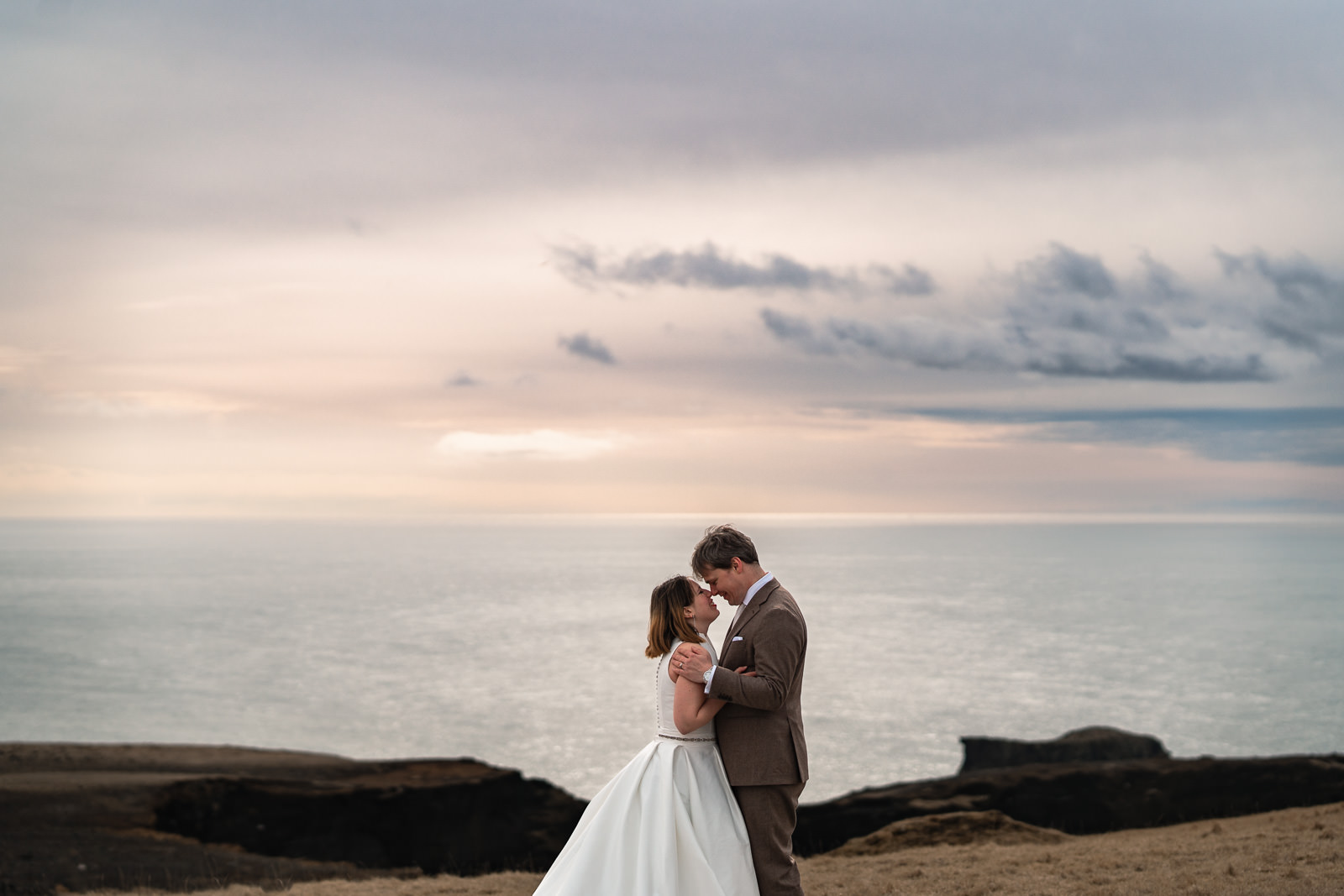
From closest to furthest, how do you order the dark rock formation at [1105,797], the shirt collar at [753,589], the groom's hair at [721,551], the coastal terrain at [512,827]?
the groom's hair at [721,551], the shirt collar at [753,589], the coastal terrain at [512,827], the dark rock formation at [1105,797]

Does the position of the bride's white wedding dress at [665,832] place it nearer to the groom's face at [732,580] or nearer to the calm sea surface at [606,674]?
the groom's face at [732,580]

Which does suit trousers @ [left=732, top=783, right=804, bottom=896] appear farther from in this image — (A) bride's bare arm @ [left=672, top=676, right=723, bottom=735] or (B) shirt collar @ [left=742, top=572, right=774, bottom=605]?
(B) shirt collar @ [left=742, top=572, right=774, bottom=605]

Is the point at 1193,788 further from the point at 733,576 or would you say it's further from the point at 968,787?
the point at 733,576

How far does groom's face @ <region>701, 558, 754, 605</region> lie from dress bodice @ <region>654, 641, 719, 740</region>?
31 cm

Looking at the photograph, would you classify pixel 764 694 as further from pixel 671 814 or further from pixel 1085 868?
pixel 1085 868

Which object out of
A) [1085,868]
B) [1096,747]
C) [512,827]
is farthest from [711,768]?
[1096,747]

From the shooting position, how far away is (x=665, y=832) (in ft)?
19.6

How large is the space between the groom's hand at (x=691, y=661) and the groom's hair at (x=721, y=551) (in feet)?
1.45

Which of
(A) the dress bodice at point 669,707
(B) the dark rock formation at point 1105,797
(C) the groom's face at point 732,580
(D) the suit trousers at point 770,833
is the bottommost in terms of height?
(B) the dark rock formation at point 1105,797

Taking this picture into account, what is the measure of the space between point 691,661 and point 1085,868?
7708 millimetres

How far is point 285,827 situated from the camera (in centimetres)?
2109

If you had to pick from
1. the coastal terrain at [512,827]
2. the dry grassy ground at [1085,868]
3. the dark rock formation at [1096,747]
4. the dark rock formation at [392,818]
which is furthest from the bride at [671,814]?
the dark rock formation at [1096,747]

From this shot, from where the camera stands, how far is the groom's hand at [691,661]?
5863mm

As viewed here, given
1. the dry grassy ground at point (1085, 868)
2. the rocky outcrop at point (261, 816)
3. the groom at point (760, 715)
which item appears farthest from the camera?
the rocky outcrop at point (261, 816)
